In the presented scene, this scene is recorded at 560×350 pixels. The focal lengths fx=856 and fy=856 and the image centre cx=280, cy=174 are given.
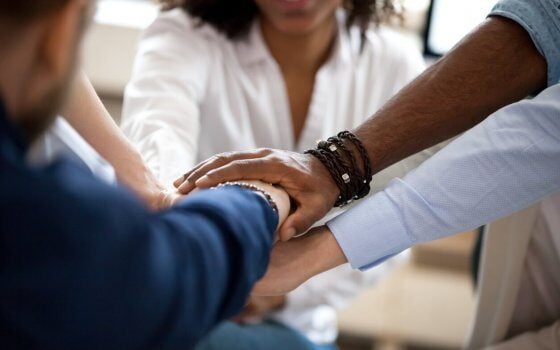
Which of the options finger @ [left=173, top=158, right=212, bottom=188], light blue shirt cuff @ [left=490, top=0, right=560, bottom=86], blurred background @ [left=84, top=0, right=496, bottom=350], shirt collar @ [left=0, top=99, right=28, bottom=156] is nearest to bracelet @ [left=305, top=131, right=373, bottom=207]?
finger @ [left=173, top=158, right=212, bottom=188]

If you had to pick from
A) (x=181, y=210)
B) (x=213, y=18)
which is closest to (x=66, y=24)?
(x=181, y=210)

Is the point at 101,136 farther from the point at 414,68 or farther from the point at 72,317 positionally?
the point at 414,68

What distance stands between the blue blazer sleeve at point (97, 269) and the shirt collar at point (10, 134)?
0.08ft

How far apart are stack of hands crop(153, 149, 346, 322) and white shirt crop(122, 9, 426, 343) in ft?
1.03

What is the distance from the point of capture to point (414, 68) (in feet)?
5.32

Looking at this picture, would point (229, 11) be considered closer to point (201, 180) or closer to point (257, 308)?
point (257, 308)

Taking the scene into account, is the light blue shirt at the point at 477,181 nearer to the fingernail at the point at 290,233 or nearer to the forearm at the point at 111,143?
the fingernail at the point at 290,233

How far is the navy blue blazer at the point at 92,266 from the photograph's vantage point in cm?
59

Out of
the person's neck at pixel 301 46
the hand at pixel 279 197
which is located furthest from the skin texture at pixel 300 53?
the hand at pixel 279 197

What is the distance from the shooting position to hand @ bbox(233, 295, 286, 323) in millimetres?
1452

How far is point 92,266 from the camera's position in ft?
2.00

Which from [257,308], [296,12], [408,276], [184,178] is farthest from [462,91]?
[408,276]

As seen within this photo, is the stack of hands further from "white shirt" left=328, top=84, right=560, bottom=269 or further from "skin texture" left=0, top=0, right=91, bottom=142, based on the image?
"skin texture" left=0, top=0, right=91, bottom=142

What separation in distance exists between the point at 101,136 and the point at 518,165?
51 centimetres
